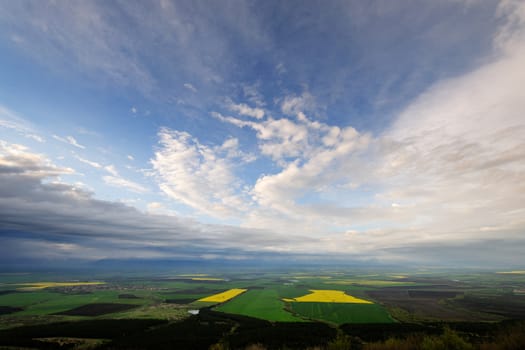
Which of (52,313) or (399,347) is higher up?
(399,347)

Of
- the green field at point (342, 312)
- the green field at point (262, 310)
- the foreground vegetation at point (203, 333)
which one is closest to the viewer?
the foreground vegetation at point (203, 333)

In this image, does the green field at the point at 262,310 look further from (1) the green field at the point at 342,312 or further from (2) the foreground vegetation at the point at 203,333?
(2) the foreground vegetation at the point at 203,333

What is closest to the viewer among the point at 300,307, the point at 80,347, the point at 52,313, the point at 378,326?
the point at 80,347

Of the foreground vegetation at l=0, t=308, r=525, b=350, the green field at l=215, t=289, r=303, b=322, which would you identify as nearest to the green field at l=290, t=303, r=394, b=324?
the green field at l=215, t=289, r=303, b=322

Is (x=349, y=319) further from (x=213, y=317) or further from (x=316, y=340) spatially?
(x=213, y=317)

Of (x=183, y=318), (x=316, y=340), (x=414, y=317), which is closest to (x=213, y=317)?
(x=183, y=318)

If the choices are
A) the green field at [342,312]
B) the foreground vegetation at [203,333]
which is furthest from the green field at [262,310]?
the foreground vegetation at [203,333]

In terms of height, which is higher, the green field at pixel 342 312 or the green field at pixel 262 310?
the green field at pixel 342 312

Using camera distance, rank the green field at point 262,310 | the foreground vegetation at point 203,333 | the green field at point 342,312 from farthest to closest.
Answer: the green field at point 262,310, the green field at point 342,312, the foreground vegetation at point 203,333
